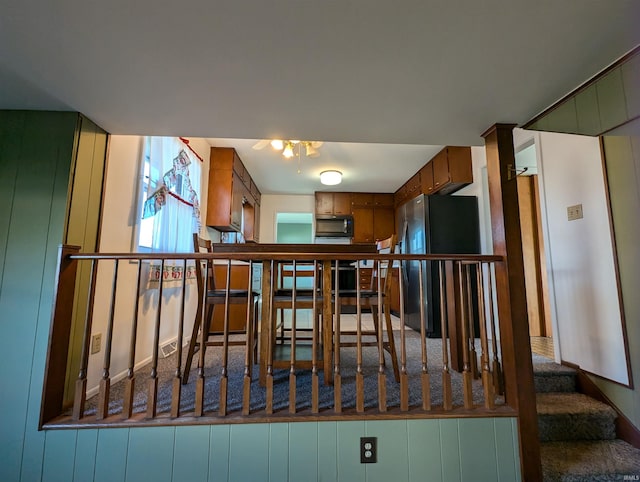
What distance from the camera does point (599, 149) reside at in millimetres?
1820

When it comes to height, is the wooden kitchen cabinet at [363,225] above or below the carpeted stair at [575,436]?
above

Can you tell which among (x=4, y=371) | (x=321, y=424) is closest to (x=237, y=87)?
(x=321, y=424)

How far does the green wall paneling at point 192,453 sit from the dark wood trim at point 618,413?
2398 mm

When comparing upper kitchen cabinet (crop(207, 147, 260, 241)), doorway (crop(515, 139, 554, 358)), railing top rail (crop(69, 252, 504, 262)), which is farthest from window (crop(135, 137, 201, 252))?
doorway (crop(515, 139, 554, 358))

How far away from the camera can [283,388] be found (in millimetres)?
1792

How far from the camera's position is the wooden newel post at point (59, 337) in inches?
54.9

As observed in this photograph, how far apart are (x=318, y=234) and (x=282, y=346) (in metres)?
2.92

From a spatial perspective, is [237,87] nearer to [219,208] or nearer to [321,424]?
[321,424]

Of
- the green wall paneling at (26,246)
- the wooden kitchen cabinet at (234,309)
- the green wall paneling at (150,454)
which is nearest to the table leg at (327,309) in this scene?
the green wall paneling at (150,454)

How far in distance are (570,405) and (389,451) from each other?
1.31 metres

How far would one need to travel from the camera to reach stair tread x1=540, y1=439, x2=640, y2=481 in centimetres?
142

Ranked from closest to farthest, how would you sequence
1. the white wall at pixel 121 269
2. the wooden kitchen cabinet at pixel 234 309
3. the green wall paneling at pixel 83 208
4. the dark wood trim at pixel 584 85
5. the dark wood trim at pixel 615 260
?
1. the dark wood trim at pixel 584 85
2. the green wall paneling at pixel 83 208
3. the dark wood trim at pixel 615 260
4. the white wall at pixel 121 269
5. the wooden kitchen cabinet at pixel 234 309

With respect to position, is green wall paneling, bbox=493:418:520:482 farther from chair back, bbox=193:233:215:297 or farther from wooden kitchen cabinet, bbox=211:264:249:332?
wooden kitchen cabinet, bbox=211:264:249:332

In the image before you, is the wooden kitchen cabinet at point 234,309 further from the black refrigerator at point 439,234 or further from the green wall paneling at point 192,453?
the black refrigerator at point 439,234
